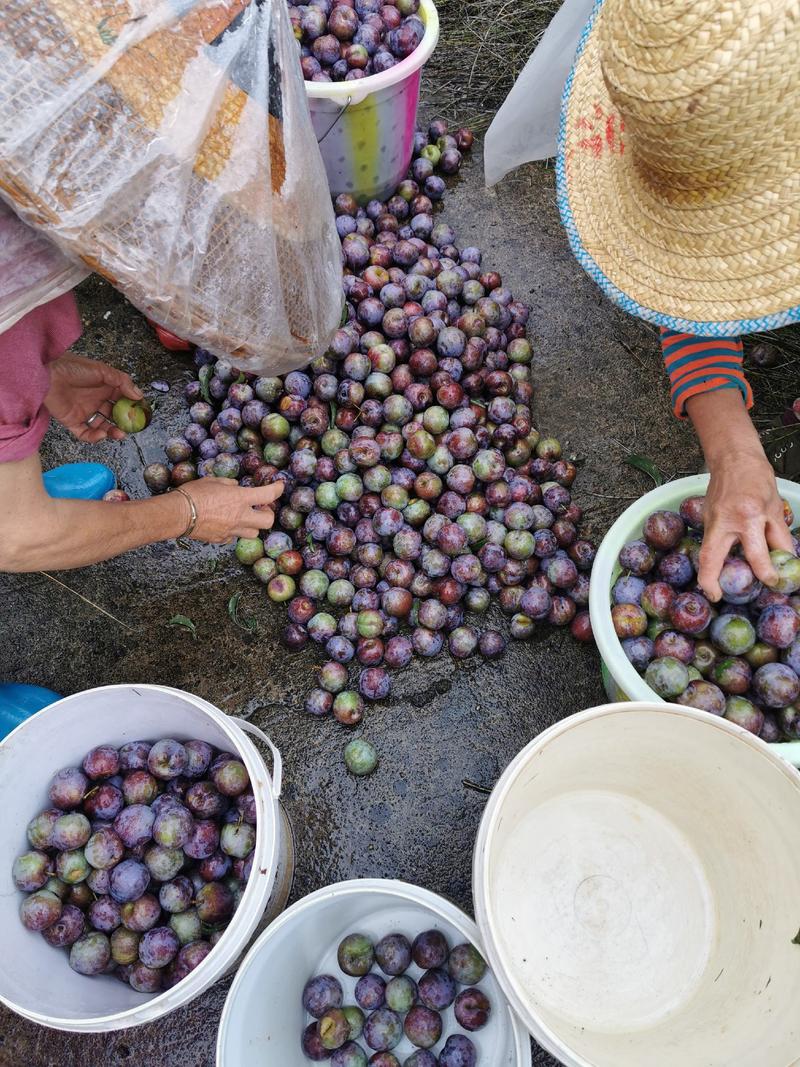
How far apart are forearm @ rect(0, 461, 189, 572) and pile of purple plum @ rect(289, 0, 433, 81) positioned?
1.61m

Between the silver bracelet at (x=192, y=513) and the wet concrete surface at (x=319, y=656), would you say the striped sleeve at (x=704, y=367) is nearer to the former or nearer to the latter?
the wet concrete surface at (x=319, y=656)

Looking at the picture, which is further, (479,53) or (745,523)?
(479,53)

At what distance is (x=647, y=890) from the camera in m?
1.60

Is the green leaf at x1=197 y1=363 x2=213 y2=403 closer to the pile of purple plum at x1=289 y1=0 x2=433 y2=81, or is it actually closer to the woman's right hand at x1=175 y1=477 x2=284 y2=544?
the woman's right hand at x1=175 y1=477 x2=284 y2=544

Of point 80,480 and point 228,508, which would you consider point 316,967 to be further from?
point 80,480

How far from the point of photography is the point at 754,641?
1569mm

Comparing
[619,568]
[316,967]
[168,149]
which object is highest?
[168,149]

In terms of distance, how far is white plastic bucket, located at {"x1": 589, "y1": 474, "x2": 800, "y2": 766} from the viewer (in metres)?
1.49

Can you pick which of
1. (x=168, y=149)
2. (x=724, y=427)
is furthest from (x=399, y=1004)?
(x=168, y=149)

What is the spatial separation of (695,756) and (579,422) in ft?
4.26

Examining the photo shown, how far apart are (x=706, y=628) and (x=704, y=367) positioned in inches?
23.7

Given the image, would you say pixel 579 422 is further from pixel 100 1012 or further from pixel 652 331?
pixel 100 1012

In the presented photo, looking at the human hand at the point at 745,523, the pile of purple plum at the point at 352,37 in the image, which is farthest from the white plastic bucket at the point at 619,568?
the pile of purple plum at the point at 352,37

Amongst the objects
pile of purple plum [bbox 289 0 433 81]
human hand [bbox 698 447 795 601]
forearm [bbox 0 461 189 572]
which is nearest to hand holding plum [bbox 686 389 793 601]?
human hand [bbox 698 447 795 601]
